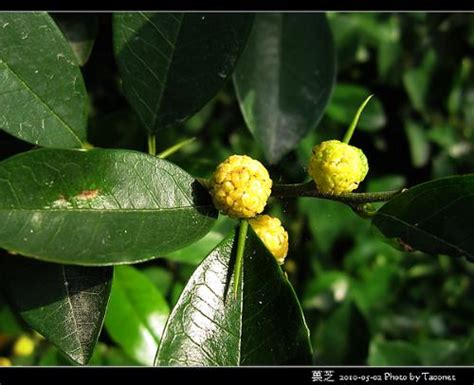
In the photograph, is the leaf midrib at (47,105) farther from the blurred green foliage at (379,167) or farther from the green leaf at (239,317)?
the blurred green foliage at (379,167)

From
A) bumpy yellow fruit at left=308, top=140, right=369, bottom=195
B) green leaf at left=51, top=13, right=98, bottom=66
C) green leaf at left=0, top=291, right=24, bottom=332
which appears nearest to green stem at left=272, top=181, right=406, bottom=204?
bumpy yellow fruit at left=308, top=140, right=369, bottom=195

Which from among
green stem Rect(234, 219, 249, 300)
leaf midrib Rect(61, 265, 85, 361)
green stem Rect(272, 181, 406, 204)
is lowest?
leaf midrib Rect(61, 265, 85, 361)

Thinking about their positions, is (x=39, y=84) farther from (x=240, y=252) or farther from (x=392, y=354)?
(x=392, y=354)

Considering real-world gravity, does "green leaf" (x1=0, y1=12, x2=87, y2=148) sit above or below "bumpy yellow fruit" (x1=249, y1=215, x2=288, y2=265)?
above

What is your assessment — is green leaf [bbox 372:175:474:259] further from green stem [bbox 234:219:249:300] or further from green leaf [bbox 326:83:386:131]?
green leaf [bbox 326:83:386:131]

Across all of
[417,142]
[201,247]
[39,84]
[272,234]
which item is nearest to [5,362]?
[201,247]

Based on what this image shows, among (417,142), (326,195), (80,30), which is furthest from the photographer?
(417,142)
